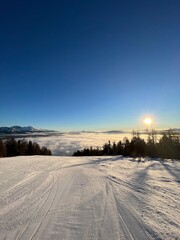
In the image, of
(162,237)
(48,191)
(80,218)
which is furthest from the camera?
(48,191)

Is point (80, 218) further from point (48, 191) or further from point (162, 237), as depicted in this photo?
point (48, 191)

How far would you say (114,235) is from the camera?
5223mm

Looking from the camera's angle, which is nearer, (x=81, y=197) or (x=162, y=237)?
(x=162, y=237)

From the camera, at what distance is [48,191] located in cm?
963

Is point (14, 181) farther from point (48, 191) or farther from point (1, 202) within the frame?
point (1, 202)

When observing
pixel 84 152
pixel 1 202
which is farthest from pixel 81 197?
pixel 84 152

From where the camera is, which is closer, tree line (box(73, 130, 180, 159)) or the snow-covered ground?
the snow-covered ground

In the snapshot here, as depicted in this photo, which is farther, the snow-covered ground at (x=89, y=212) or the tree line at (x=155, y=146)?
the tree line at (x=155, y=146)

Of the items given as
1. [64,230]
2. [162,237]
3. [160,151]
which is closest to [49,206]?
[64,230]

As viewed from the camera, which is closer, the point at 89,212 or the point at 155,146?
the point at 89,212

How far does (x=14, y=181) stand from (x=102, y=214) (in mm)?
6736

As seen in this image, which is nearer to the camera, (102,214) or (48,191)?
(102,214)

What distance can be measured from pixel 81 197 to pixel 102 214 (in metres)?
2.17

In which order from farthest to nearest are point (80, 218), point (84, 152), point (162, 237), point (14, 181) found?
point (84, 152) → point (14, 181) → point (80, 218) → point (162, 237)
